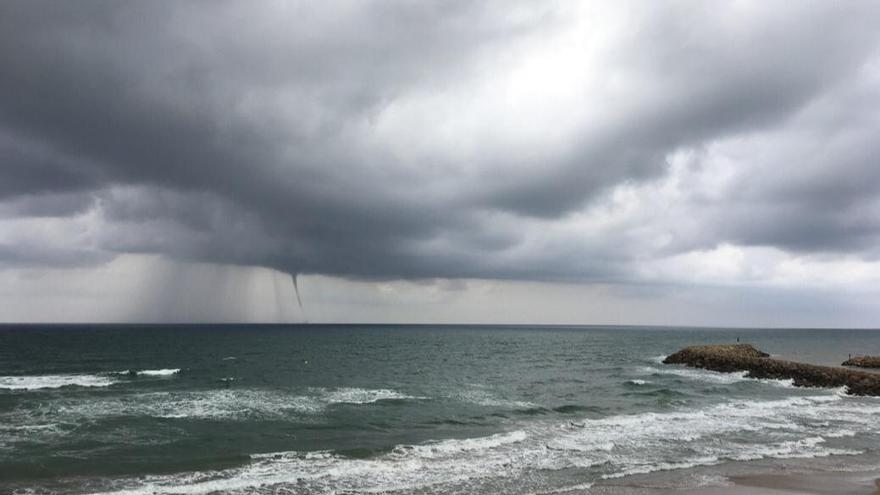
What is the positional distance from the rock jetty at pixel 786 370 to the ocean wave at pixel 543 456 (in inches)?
679

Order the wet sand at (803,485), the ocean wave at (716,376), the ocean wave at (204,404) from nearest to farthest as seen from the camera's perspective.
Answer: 1. the wet sand at (803,485)
2. the ocean wave at (204,404)
3. the ocean wave at (716,376)

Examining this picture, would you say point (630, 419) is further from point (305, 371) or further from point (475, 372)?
point (305, 371)

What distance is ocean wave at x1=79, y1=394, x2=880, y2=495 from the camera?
17969 millimetres

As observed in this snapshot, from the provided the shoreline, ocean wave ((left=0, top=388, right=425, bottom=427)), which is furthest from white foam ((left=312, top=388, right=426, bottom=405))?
the shoreline

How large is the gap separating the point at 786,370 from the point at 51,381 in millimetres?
68181

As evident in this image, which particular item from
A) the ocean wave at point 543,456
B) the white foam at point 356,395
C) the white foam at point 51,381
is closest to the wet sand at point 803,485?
the ocean wave at point 543,456

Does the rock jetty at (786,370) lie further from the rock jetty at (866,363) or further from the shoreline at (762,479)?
the shoreline at (762,479)

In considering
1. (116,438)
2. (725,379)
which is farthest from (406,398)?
(725,379)

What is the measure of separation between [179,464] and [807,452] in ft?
85.1

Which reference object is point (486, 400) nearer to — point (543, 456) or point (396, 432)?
point (396, 432)

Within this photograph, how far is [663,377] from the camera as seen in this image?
51938 mm

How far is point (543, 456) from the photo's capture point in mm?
21531

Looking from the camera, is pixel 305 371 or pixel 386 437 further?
pixel 305 371

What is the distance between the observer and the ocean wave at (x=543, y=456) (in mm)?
17969
